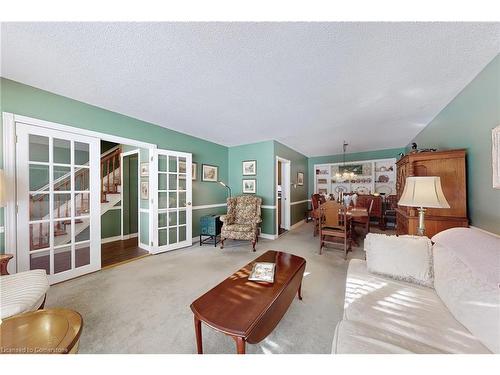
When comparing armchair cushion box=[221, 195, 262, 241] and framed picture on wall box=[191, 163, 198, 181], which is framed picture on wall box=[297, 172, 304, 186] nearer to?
armchair cushion box=[221, 195, 262, 241]

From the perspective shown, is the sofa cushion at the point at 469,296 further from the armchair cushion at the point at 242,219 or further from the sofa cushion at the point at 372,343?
the armchair cushion at the point at 242,219

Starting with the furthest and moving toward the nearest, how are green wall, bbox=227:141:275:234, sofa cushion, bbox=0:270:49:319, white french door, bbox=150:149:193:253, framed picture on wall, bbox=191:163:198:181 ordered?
green wall, bbox=227:141:275:234 → framed picture on wall, bbox=191:163:198:181 → white french door, bbox=150:149:193:253 → sofa cushion, bbox=0:270:49:319

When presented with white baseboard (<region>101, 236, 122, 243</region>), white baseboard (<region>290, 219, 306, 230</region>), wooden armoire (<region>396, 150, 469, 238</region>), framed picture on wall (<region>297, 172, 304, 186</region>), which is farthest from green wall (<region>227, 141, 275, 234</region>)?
white baseboard (<region>101, 236, 122, 243</region>)

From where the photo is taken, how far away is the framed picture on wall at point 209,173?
13.7ft

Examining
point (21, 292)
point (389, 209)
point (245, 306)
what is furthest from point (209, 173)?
point (389, 209)

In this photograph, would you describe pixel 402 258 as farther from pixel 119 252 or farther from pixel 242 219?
pixel 119 252

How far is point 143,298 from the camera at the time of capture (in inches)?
74.7

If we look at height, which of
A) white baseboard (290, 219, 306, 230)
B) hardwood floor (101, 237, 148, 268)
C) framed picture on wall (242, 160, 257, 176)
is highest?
framed picture on wall (242, 160, 257, 176)

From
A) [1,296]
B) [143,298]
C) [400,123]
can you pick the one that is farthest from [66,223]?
[400,123]

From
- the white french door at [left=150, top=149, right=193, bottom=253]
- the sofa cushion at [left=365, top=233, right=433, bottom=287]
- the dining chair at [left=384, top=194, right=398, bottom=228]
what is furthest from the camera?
the dining chair at [left=384, top=194, right=398, bottom=228]

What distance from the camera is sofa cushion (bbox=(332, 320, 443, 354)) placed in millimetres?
830

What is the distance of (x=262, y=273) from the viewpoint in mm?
1558

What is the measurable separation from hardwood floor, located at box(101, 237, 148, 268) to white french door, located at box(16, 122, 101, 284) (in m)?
0.41

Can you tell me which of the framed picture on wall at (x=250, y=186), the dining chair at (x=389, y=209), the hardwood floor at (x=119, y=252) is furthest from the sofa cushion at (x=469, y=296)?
the dining chair at (x=389, y=209)
